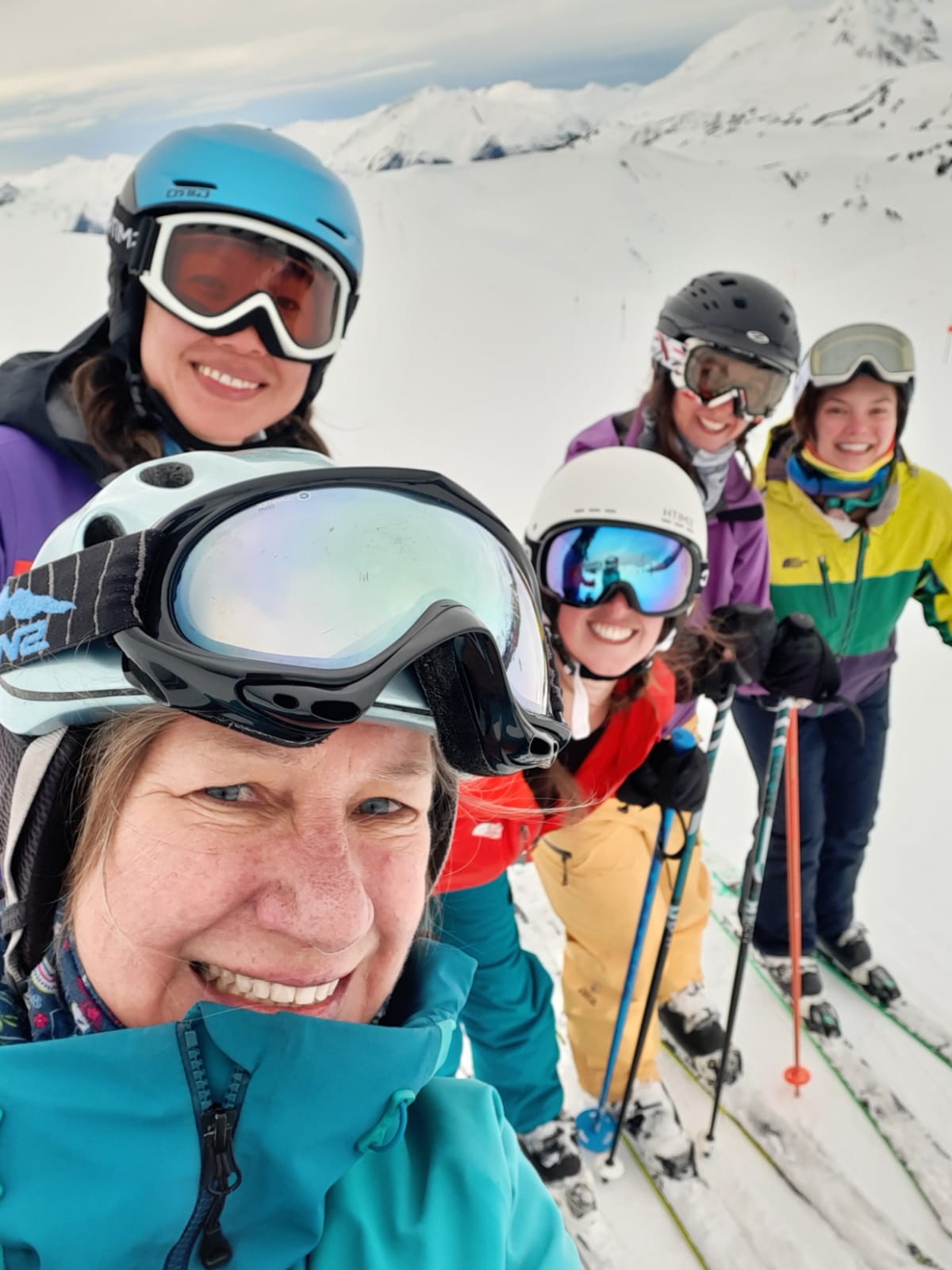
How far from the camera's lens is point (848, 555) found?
110 inches

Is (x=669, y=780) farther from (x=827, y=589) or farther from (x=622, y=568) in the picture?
(x=827, y=589)

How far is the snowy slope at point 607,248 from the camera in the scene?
9.06m

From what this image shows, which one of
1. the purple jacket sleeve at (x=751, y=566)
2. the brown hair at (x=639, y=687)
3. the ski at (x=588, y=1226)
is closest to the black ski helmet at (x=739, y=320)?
the purple jacket sleeve at (x=751, y=566)

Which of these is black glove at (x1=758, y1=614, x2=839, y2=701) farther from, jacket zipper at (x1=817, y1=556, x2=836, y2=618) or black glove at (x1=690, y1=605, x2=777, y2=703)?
jacket zipper at (x1=817, y1=556, x2=836, y2=618)

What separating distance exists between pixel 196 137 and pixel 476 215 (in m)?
12.1

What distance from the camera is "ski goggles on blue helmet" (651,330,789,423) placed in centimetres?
278

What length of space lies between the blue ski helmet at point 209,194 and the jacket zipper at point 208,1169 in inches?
61.3

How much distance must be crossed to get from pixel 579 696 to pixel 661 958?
0.91 meters

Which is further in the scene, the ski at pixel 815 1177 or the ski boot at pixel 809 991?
the ski boot at pixel 809 991

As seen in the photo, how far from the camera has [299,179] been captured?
1.99 metres

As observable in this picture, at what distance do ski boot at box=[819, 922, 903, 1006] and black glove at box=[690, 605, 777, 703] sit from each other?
137 centimetres

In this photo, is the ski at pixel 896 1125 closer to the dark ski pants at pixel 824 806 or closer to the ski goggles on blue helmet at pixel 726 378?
the dark ski pants at pixel 824 806

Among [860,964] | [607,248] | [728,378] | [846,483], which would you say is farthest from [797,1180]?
[607,248]

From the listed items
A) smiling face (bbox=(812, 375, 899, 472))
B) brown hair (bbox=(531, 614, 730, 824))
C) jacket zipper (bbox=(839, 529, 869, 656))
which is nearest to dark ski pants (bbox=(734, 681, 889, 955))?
jacket zipper (bbox=(839, 529, 869, 656))
